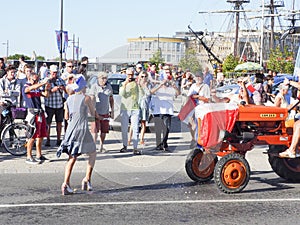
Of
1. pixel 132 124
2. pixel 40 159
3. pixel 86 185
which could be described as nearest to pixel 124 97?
pixel 132 124

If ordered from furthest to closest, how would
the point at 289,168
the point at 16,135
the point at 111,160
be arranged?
the point at 16,135
the point at 111,160
the point at 289,168

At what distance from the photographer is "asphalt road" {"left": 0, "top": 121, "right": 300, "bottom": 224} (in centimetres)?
704

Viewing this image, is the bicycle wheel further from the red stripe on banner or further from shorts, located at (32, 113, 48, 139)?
the red stripe on banner

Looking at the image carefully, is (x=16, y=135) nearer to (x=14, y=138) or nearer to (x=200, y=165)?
(x=14, y=138)

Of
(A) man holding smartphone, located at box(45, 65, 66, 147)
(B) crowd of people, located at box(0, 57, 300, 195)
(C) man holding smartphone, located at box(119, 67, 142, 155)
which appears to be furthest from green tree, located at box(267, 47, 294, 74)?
(A) man holding smartphone, located at box(45, 65, 66, 147)

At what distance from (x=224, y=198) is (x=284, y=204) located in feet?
2.71

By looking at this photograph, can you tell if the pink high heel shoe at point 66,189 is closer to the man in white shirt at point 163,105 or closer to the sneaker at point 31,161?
the sneaker at point 31,161

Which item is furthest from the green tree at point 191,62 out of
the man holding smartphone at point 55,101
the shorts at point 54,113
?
the shorts at point 54,113

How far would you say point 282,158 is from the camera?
952 centimetres

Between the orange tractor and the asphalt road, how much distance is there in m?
0.24

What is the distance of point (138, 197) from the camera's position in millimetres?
8211

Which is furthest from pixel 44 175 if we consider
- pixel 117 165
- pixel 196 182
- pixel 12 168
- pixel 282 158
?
pixel 282 158

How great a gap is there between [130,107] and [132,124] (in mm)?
378

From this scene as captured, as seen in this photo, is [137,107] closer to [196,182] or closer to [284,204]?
[196,182]
